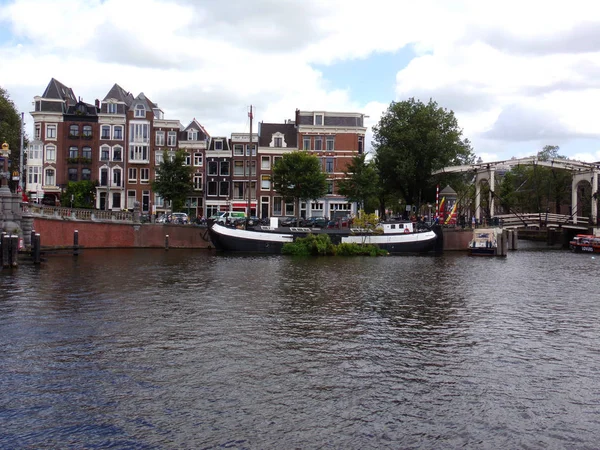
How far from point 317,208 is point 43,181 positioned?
116 feet

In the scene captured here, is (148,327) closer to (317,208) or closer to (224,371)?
(224,371)

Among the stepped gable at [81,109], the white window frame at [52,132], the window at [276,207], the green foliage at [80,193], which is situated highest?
→ the stepped gable at [81,109]

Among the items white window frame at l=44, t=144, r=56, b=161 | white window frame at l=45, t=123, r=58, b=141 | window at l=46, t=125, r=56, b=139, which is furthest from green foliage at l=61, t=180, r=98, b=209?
window at l=46, t=125, r=56, b=139

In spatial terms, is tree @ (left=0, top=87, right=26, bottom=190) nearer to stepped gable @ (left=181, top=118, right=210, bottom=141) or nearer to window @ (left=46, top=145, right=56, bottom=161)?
window @ (left=46, top=145, right=56, bottom=161)

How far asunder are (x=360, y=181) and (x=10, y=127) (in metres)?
44.4

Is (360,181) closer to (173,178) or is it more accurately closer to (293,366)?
(173,178)

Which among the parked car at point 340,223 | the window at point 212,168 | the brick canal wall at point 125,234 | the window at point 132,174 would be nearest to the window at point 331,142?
the window at point 212,168

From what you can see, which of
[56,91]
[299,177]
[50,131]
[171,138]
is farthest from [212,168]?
[56,91]

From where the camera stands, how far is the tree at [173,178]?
67812 mm

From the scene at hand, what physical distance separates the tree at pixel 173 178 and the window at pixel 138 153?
8.16 meters

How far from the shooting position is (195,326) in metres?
19.3

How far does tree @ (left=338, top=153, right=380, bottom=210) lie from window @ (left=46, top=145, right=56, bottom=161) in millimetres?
37129

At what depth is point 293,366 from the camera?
14.9 meters

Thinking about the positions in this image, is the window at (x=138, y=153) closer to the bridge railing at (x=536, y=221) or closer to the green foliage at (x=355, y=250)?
the green foliage at (x=355, y=250)
